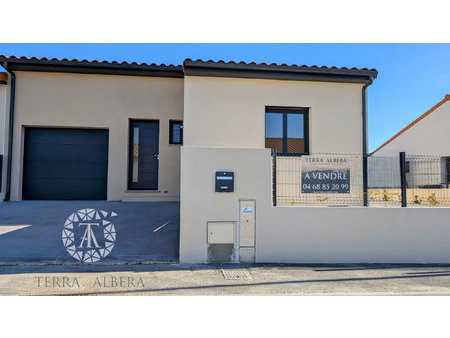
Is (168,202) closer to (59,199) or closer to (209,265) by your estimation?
(59,199)

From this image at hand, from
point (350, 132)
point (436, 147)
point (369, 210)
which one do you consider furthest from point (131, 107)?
point (436, 147)

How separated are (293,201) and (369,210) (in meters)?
1.40

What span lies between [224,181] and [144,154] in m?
5.24

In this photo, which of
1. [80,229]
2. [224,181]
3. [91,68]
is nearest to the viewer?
[224,181]

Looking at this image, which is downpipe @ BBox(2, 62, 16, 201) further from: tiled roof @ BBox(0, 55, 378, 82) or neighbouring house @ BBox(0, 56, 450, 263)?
tiled roof @ BBox(0, 55, 378, 82)

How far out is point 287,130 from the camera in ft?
24.8

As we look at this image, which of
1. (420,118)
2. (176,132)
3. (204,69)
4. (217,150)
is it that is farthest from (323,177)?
(420,118)

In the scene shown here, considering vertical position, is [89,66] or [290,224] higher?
[89,66]

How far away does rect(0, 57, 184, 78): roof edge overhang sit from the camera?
816 centimetres

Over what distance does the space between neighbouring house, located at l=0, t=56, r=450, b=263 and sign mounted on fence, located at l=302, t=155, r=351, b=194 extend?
0.07 ft

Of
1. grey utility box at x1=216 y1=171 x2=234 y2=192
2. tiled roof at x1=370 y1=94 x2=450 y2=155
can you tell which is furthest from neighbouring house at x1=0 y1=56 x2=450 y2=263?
tiled roof at x1=370 y1=94 x2=450 y2=155

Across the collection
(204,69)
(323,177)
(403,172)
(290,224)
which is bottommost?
(290,224)

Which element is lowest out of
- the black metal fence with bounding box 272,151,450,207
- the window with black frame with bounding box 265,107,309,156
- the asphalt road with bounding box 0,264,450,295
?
the asphalt road with bounding box 0,264,450,295

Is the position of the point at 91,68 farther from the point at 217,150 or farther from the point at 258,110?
the point at 217,150
